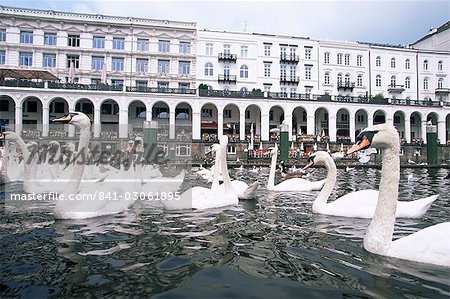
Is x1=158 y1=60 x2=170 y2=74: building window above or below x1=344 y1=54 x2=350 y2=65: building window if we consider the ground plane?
below

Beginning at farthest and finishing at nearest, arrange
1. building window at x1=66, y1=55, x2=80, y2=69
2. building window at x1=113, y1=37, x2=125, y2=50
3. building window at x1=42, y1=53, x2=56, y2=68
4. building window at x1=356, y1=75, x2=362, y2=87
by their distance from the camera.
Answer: building window at x1=356, y1=75, x2=362, y2=87, building window at x1=113, y1=37, x2=125, y2=50, building window at x1=66, y1=55, x2=80, y2=69, building window at x1=42, y1=53, x2=56, y2=68

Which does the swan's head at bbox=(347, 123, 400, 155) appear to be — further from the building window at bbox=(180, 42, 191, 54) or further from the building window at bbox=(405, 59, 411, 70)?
the building window at bbox=(405, 59, 411, 70)

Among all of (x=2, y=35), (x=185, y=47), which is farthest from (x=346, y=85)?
(x=2, y=35)

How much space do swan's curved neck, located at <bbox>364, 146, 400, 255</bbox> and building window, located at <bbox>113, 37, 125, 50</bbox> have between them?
4914 cm

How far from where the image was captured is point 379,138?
4.13m

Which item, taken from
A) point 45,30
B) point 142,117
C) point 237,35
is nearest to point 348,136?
point 237,35

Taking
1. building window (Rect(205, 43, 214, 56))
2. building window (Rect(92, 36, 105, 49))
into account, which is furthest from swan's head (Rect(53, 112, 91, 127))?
building window (Rect(205, 43, 214, 56))

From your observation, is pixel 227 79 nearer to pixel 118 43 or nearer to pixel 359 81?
pixel 118 43

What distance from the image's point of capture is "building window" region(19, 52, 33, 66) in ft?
145

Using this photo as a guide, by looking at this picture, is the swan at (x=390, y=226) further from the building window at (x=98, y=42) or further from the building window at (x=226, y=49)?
the building window at (x=98, y=42)

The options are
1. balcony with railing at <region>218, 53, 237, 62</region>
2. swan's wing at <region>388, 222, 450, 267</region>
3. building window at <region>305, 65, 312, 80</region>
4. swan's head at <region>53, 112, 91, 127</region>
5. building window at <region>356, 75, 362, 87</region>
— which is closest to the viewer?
swan's wing at <region>388, 222, 450, 267</region>

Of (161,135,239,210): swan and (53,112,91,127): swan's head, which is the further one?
(161,135,239,210): swan

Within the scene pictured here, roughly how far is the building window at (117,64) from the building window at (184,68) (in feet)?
29.1

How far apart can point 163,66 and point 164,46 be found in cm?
307
